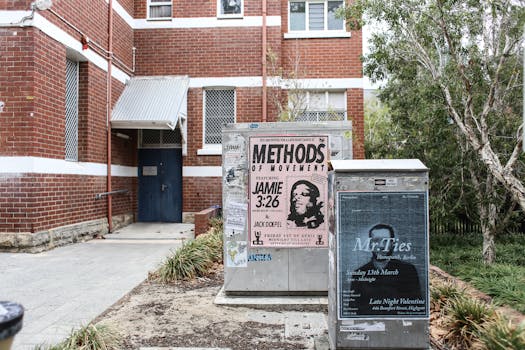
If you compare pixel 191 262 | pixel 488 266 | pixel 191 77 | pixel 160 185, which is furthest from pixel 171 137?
pixel 488 266

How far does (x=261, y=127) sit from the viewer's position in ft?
18.2

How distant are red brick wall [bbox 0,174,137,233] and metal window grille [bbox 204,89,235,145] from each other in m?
3.84

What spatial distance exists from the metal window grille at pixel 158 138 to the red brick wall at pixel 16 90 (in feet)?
17.9

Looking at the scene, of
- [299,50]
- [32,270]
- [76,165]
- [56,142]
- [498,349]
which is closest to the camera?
[498,349]

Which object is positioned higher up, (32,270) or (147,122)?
(147,122)

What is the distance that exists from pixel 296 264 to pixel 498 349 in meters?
2.53

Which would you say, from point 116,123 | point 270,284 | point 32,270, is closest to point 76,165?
point 116,123

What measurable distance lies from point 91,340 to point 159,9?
12172mm

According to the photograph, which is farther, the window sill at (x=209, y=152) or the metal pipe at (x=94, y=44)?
the window sill at (x=209, y=152)

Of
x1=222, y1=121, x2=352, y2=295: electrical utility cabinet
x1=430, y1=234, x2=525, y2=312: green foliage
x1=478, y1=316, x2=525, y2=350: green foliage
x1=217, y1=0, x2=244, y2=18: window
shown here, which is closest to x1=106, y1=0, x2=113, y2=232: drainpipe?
x1=217, y1=0, x2=244, y2=18: window

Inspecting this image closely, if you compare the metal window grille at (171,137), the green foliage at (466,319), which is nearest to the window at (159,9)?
the metal window grille at (171,137)

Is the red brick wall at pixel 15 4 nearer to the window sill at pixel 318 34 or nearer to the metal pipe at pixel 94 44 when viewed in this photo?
the metal pipe at pixel 94 44

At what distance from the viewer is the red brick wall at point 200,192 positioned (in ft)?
45.2

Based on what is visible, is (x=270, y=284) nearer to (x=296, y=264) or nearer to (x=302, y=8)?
(x=296, y=264)
